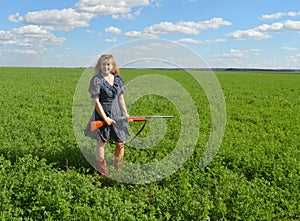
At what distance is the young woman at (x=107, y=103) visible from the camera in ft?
20.3

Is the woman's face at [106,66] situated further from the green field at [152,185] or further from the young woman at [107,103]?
the green field at [152,185]

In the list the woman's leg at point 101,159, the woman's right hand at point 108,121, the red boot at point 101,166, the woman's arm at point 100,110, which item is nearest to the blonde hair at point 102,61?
the woman's arm at point 100,110

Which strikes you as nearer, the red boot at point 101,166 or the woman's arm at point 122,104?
the woman's arm at point 122,104

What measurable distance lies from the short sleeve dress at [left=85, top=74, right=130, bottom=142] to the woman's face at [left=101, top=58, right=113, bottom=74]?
12cm

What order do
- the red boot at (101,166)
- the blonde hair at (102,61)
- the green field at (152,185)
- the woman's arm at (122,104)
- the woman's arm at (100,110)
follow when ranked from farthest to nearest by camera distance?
the red boot at (101,166) < the woman's arm at (122,104) < the woman's arm at (100,110) < the blonde hair at (102,61) < the green field at (152,185)

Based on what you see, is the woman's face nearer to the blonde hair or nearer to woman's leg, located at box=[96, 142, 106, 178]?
the blonde hair

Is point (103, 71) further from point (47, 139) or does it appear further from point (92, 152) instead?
point (47, 139)

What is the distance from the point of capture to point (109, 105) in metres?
6.45

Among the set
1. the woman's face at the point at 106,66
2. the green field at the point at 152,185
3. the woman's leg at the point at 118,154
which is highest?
the woman's face at the point at 106,66

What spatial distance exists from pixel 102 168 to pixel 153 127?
329 centimetres

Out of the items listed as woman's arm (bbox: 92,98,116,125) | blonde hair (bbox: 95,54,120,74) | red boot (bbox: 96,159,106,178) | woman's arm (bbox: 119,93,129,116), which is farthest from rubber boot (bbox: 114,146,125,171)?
blonde hair (bbox: 95,54,120,74)

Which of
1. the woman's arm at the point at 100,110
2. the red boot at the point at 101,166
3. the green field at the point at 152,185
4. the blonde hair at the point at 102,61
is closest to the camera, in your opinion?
the green field at the point at 152,185

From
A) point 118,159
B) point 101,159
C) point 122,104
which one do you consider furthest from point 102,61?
point 118,159

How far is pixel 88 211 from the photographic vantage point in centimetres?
473
